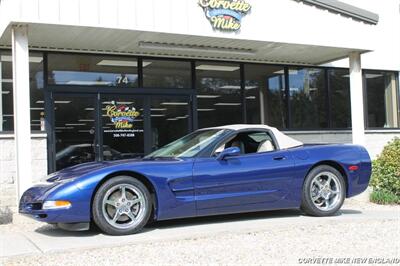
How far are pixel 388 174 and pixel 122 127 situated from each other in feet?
18.8

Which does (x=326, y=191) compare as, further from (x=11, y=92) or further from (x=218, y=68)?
(x=11, y=92)

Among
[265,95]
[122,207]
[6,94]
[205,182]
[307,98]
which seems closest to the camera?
[122,207]

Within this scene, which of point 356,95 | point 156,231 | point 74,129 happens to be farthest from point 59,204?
point 356,95

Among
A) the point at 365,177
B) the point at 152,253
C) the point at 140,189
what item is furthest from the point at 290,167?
the point at 152,253

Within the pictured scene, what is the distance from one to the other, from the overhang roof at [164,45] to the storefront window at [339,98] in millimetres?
1791

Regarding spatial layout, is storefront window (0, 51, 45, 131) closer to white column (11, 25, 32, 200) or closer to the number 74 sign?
→ the number 74 sign

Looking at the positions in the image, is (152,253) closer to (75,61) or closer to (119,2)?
(119,2)

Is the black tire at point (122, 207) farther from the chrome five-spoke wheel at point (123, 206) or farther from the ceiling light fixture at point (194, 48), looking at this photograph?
the ceiling light fixture at point (194, 48)

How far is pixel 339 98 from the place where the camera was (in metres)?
16.1

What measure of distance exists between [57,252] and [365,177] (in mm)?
4732

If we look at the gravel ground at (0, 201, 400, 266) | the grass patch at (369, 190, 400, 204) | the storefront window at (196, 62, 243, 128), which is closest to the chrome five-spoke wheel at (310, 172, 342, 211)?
the gravel ground at (0, 201, 400, 266)

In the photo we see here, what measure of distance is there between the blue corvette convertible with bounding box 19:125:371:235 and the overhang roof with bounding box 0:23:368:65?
3.41 meters

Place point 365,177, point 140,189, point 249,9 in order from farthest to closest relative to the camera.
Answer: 1. point 249,9
2. point 365,177
3. point 140,189

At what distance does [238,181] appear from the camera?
24.3 feet
